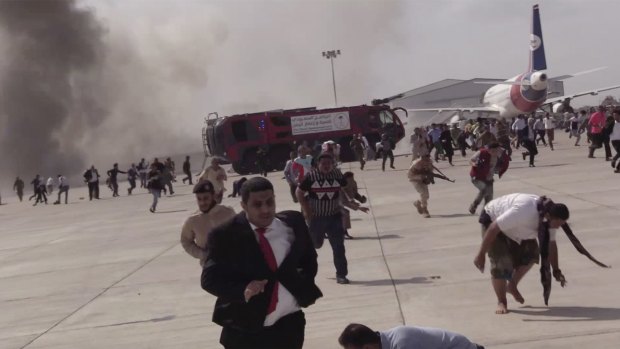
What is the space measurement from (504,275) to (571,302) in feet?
2.56

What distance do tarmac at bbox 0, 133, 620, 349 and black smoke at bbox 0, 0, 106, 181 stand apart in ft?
137

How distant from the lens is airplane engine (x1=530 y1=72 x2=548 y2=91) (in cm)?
4788

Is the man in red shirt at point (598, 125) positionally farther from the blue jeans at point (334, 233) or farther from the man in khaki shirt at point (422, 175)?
the blue jeans at point (334, 233)

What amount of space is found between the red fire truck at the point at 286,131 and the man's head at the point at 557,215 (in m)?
33.7

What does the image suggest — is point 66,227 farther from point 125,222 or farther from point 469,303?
point 469,303

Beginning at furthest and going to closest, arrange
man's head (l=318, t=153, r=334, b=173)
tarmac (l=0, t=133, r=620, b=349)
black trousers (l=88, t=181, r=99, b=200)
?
black trousers (l=88, t=181, r=99, b=200) < man's head (l=318, t=153, r=334, b=173) < tarmac (l=0, t=133, r=620, b=349)

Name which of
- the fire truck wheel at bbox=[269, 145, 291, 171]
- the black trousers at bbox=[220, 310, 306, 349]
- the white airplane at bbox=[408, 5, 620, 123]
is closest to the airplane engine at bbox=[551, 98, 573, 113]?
the white airplane at bbox=[408, 5, 620, 123]

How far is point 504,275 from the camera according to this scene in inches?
293

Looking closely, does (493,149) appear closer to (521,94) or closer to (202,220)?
(202,220)

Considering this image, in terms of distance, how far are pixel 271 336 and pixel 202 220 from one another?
2.59m

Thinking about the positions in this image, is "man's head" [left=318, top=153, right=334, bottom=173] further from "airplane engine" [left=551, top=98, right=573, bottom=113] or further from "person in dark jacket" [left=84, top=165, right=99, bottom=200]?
"airplane engine" [left=551, top=98, right=573, bottom=113]

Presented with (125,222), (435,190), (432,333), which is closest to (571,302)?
(432,333)

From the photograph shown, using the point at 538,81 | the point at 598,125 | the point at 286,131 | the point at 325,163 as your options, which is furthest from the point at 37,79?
the point at 325,163

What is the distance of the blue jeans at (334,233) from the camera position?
9875mm
